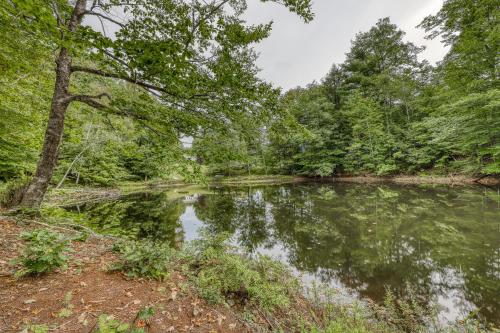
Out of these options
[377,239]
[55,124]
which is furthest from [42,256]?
[377,239]

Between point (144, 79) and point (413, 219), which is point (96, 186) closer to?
point (144, 79)

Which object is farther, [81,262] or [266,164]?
[266,164]

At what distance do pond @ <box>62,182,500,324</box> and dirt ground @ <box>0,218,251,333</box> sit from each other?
2.95 meters

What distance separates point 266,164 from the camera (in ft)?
121

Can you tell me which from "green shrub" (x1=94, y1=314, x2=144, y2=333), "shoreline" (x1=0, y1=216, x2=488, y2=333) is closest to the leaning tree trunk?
"shoreline" (x1=0, y1=216, x2=488, y2=333)

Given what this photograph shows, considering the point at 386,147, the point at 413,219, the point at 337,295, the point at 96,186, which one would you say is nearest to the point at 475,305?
the point at 337,295

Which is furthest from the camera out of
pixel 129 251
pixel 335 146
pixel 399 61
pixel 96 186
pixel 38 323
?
pixel 335 146

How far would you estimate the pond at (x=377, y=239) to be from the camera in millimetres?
4426

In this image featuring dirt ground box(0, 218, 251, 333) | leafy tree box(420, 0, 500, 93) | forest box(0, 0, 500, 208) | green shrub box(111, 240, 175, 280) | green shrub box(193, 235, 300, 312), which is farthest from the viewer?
leafy tree box(420, 0, 500, 93)

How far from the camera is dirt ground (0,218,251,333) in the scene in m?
2.12

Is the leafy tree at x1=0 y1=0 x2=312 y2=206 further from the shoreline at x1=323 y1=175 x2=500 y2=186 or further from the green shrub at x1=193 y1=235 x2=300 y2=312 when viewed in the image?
the shoreline at x1=323 y1=175 x2=500 y2=186

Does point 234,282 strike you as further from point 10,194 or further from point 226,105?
point 10,194

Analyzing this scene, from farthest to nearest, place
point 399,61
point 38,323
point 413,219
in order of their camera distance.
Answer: point 399,61 < point 413,219 < point 38,323

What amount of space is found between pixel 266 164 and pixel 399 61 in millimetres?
22035
